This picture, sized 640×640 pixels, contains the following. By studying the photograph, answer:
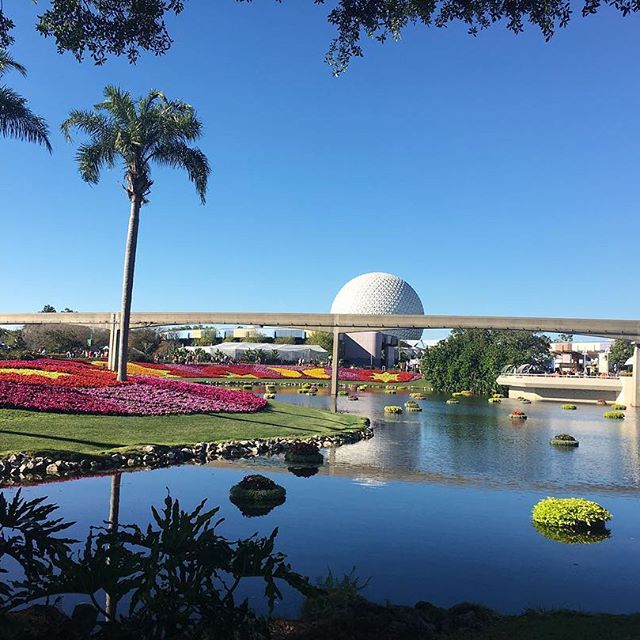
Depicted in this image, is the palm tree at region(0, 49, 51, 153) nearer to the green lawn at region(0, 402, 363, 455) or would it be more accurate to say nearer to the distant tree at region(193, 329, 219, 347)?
the green lawn at region(0, 402, 363, 455)

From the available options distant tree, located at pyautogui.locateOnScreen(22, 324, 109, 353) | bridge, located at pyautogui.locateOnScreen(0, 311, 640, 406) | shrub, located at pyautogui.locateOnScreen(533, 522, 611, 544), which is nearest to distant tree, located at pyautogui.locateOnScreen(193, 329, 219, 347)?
distant tree, located at pyautogui.locateOnScreen(22, 324, 109, 353)

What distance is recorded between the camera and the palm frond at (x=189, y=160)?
2725 centimetres

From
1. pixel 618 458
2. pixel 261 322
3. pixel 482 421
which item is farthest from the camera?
pixel 261 322

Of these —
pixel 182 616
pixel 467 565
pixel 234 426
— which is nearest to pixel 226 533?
pixel 467 565

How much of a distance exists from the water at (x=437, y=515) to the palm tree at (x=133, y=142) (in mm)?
13403

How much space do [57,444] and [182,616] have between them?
14.3m

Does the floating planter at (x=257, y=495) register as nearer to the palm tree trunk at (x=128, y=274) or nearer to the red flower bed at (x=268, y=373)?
the palm tree trunk at (x=128, y=274)

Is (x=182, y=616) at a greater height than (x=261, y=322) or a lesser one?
lesser

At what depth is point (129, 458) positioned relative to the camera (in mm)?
17016

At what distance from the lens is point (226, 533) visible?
36.6ft

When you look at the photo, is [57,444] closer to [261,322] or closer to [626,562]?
[626,562]

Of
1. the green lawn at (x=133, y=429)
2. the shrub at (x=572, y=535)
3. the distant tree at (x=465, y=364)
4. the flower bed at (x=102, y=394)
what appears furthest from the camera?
the distant tree at (x=465, y=364)

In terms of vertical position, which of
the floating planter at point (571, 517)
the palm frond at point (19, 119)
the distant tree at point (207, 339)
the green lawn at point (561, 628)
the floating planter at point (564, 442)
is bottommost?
the floating planter at point (564, 442)

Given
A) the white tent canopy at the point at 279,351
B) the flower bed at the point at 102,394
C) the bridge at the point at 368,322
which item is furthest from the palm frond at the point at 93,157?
the white tent canopy at the point at 279,351
